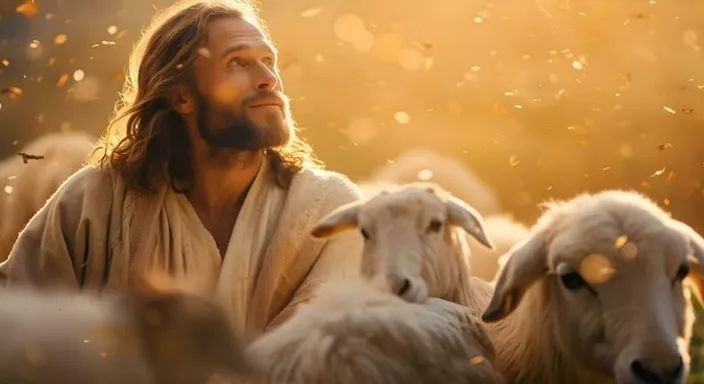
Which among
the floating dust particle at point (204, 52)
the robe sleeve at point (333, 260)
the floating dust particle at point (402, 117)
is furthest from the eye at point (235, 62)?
the floating dust particle at point (402, 117)

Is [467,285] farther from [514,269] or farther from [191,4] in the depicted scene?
[191,4]

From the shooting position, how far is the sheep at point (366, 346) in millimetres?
2326

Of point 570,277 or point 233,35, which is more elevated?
point 233,35

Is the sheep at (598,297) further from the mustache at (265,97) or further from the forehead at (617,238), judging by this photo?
the mustache at (265,97)

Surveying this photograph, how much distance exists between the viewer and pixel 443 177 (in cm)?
597

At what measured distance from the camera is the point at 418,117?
10.1 meters

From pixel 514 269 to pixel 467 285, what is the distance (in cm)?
87

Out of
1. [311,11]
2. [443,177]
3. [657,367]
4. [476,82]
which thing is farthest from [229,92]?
[476,82]

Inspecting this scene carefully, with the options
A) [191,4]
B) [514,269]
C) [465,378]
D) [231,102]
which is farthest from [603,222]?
[191,4]

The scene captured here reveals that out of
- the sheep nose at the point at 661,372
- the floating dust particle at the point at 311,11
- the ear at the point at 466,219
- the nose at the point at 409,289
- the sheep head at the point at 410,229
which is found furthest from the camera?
the floating dust particle at the point at 311,11

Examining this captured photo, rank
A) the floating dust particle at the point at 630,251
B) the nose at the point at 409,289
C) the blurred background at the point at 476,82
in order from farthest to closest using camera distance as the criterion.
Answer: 1. the blurred background at the point at 476,82
2. the nose at the point at 409,289
3. the floating dust particle at the point at 630,251

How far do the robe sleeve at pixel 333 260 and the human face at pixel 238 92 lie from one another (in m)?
0.37

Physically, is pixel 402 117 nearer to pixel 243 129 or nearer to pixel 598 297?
pixel 243 129

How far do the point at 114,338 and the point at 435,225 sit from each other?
1.95m
